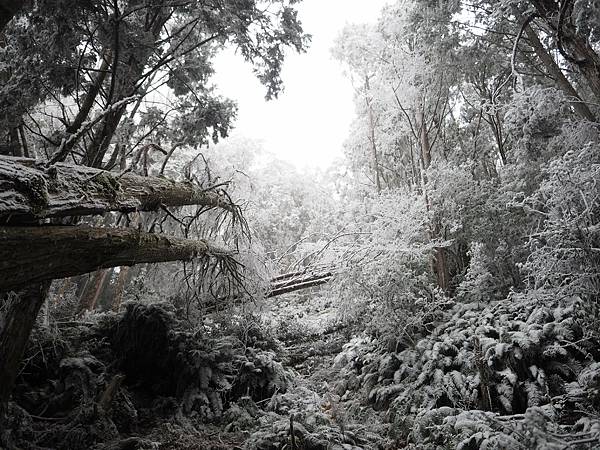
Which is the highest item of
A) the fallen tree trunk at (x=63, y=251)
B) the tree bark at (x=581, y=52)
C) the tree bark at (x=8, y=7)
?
the tree bark at (x=8, y=7)

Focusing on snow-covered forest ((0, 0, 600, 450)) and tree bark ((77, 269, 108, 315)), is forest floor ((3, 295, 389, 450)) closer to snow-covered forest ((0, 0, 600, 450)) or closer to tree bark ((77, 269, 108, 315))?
snow-covered forest ((0, 0, 600, 450))

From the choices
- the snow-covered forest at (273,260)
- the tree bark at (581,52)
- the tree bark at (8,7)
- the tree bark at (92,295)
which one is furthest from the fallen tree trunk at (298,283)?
the tree bark at (8,7)

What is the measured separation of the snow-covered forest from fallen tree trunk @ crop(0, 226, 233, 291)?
2cm

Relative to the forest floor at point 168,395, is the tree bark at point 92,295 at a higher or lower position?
higher

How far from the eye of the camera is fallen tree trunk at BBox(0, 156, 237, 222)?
97.5 inches

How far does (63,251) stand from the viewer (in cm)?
293

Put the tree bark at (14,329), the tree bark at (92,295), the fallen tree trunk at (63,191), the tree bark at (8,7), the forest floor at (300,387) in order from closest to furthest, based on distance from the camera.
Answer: the fallen tree trunk at (63,191) → the tree bark at (8,7) → the forest floor at (300,387) → the tree bark at (14,329) → the tree bark at (92,295)

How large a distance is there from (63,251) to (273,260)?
16.1 ft

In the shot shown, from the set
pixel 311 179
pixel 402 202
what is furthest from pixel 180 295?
pixel 311 179

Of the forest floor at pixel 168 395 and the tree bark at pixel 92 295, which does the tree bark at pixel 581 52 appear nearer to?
the forest floor at pixel 168 395

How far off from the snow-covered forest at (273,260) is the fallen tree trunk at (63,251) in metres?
0.02

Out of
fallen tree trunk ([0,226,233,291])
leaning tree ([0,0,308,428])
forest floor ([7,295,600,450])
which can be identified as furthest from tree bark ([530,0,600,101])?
fallen tree trunk ([0,226,233,291])

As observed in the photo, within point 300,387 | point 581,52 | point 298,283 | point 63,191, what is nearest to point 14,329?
point 63,191

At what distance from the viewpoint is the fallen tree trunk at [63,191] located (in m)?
2.48
